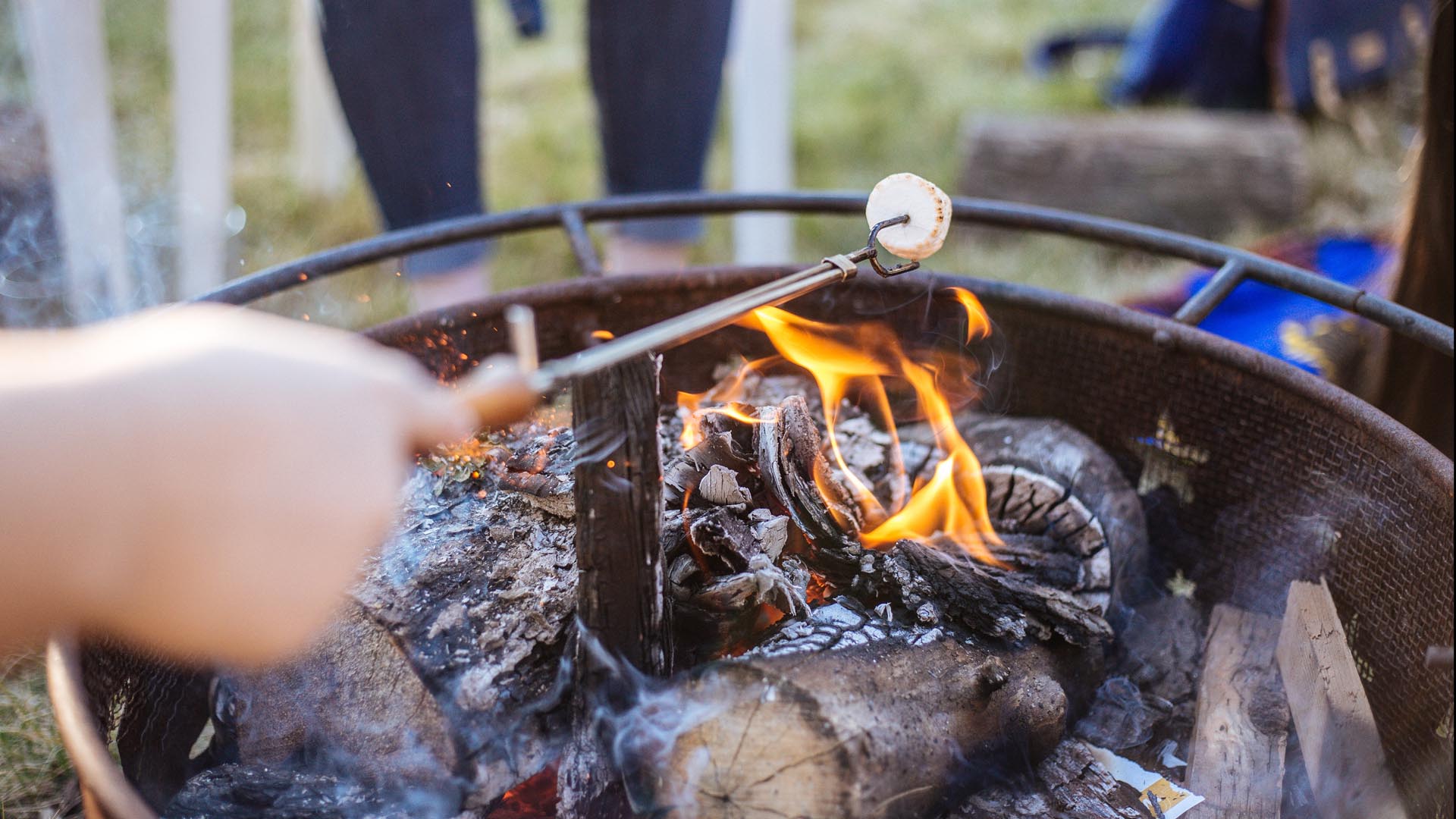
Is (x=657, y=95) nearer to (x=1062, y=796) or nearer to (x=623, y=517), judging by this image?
(x=623, y=517)

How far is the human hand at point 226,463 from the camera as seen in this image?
57cm

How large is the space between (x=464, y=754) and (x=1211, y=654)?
870mm

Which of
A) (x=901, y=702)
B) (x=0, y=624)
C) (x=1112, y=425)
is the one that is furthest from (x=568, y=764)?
(x=1112, y=425)

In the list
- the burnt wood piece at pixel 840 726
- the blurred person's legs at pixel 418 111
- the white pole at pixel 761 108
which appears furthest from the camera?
the white pole at pixel 761 108

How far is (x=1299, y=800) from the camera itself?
1.06m

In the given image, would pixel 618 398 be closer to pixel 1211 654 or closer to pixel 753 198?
pixel 753 198

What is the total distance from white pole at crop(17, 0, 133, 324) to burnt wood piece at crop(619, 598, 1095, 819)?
206 centimetres

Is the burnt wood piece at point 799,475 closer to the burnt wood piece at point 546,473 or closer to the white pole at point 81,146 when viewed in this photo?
the burnt wood piece at point 546,473

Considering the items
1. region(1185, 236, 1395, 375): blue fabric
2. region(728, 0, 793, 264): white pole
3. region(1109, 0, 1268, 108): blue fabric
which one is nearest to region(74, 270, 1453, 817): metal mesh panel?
region(1185, 236, 1395, 375): blue fabric

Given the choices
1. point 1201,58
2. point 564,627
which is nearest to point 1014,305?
point 564,627

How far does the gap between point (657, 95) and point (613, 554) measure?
4.26 ft

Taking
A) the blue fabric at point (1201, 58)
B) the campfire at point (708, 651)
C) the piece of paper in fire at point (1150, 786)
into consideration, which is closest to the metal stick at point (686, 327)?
the campfire at point (708, 651)

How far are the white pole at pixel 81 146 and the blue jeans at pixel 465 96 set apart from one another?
87 cm

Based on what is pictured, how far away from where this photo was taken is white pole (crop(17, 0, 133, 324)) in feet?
7.01
